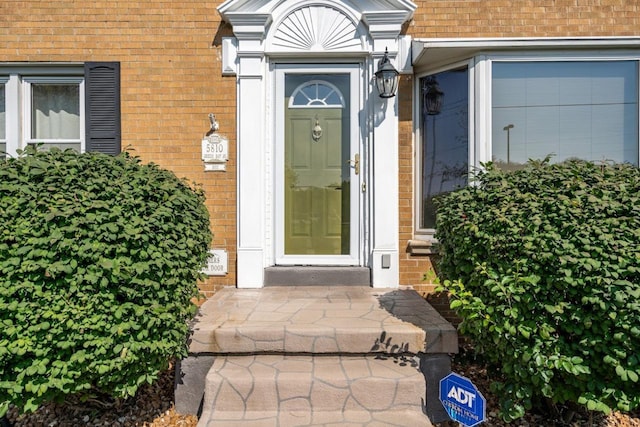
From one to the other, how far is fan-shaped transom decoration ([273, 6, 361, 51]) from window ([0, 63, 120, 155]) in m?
1.85

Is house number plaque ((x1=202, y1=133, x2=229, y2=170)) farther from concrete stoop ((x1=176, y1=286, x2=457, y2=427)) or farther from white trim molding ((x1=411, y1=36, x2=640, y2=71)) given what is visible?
white trim molding ((x1=411, y1=36, x2=640, y2=71))

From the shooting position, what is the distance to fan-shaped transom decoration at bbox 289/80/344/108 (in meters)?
4.09

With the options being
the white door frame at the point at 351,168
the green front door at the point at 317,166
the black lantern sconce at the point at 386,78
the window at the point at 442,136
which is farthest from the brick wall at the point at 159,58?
the window at the point at 442,136

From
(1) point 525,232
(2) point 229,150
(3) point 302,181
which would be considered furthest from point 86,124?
(1) point 525,232

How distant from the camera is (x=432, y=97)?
400 centimetres

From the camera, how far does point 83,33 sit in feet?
13.1

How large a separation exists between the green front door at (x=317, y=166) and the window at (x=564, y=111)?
4.98 feet

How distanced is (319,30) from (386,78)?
0.88 meters

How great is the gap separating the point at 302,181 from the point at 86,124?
232 cm

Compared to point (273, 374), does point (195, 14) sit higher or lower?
higher

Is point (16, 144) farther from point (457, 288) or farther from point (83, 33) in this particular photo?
point (457, 288)

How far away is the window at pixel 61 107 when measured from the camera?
3979 mm

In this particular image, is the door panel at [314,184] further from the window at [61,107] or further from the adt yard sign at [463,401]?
the adt yard sign at [463,401]

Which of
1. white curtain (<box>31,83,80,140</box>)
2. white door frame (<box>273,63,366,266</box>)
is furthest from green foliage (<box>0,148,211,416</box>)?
white curtain (<box>31,83,80,140</box>)
